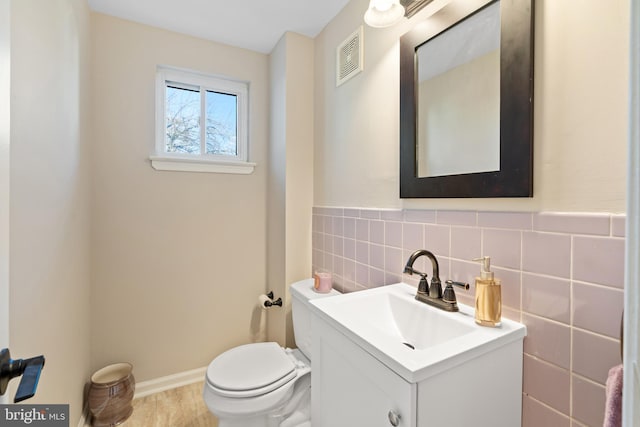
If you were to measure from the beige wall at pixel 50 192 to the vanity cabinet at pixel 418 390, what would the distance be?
2.89ft

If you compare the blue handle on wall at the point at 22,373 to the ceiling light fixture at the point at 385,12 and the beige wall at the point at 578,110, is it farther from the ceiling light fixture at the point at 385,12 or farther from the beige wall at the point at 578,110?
the ceiling light fixture at the point at 385,12

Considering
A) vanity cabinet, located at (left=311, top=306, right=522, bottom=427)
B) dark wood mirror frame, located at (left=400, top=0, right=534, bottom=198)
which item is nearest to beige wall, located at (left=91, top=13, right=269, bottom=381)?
vanity cabinet, located at (left=311, top=306, right=522, bottom=427)

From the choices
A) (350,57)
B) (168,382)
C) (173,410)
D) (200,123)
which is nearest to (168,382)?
(168,382)

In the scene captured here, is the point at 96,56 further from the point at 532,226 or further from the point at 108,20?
the point at 532,226

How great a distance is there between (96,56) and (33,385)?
1.83 m

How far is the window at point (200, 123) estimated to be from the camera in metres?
1.85

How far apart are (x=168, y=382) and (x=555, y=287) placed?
82.9 inches

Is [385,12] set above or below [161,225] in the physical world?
above

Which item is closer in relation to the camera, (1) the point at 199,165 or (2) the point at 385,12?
(2) the point at 385,12

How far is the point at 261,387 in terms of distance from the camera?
4.08ft

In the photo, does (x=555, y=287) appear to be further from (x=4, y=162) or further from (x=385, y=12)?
(x=4, y=162)

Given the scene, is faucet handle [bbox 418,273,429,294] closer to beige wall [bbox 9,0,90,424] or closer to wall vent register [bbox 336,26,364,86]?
wall vent register [bbox 336,26,364,86]

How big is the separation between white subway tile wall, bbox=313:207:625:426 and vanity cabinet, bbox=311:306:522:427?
72 mm

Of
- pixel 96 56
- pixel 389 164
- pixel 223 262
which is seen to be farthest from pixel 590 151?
pixel 96 56
